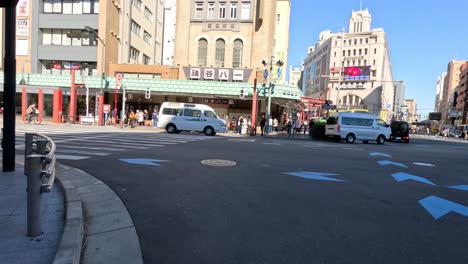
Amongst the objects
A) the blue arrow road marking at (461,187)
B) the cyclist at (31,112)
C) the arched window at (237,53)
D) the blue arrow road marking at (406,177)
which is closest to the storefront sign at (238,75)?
the arched window at (237,53)

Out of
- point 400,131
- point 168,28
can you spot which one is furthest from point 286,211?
point 168,28

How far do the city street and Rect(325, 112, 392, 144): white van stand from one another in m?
14.7

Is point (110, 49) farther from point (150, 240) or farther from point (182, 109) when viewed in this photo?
point (150, 240)

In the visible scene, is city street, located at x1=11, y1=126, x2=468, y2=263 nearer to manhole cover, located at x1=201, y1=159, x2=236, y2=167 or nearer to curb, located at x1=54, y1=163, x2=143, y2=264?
manhole cover, located at x1=201, y1=159, x2=236, y2=167

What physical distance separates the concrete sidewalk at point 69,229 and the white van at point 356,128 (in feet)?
68.9

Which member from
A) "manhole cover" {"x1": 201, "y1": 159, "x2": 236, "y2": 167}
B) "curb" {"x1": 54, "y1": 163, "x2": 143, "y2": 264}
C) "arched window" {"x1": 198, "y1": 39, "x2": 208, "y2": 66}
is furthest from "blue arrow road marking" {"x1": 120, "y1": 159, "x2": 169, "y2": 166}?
"arched window" {"x1": 198, "y1": 39, "x2": 208, "y2": 66}

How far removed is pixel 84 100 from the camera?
36.7m

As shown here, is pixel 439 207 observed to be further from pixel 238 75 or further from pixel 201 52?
pixel 201 52

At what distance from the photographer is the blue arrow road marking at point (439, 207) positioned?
5.81m

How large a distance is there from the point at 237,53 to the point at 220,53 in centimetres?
196

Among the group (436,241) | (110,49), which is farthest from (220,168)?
(110,49)

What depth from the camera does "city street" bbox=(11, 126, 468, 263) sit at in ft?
13.1

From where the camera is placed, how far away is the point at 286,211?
5.48 m

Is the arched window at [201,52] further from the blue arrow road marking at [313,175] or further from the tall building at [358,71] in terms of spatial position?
the tall building at [358,71]
